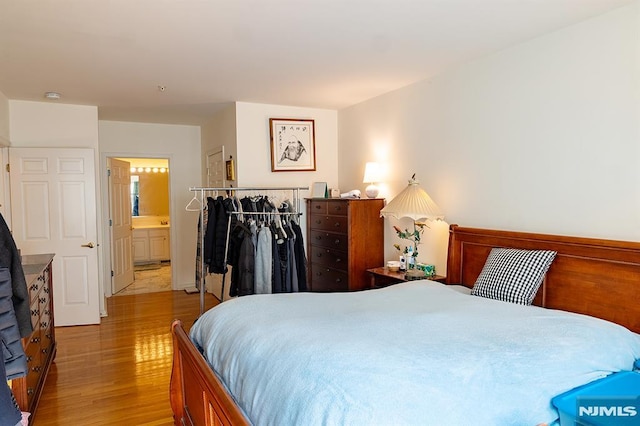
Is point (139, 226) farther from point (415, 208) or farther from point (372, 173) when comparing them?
point (415, 208)

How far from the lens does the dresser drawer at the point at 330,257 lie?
14.5 feet

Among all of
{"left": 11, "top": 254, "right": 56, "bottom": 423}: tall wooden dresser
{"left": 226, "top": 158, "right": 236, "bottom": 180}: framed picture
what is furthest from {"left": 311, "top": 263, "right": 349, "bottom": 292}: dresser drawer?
{"left": 11, "top": 254, "right": 56, "bottom": 423}: tall wooden dresser

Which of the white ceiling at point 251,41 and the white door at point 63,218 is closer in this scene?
the white ceiling at point 251,41

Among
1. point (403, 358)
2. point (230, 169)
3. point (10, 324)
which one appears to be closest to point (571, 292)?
point (403, 358)

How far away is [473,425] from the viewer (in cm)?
142

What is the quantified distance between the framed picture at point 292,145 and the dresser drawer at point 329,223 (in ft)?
2.18

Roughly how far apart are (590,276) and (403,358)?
5.20ft

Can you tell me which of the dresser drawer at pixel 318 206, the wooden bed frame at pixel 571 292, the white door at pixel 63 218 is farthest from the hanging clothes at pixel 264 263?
the white door at pixel 63 218

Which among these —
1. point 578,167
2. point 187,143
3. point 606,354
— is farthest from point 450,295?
point 187,143

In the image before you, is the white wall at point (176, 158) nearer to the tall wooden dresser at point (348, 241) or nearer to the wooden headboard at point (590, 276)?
the tall wooden dresser at point (348, 241)

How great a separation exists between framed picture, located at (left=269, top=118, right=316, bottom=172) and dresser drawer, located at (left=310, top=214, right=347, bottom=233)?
67 centimetres

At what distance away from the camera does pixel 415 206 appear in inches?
141

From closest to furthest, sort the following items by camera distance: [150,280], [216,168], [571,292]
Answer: [571,292], [216,168], [150,280]

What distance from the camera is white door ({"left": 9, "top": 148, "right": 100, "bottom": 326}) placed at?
468 cm
